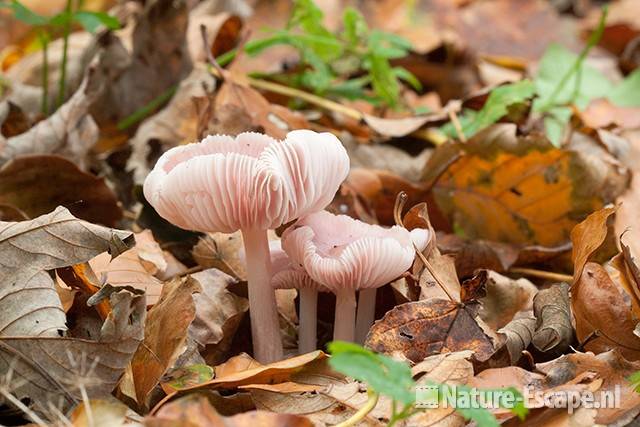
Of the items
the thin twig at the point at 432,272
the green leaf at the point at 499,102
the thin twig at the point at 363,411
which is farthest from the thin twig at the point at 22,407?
the green leaf at the point at 499,102

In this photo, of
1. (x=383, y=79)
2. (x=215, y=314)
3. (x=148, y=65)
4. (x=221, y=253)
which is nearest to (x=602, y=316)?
(x=215, y=314)

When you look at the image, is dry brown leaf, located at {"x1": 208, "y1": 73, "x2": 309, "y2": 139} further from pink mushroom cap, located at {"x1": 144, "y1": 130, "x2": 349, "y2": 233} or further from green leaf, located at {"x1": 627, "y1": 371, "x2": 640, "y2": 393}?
green leaf, located at {"x1": 627, "y1": 371, "x2": 640, "y2": 393}

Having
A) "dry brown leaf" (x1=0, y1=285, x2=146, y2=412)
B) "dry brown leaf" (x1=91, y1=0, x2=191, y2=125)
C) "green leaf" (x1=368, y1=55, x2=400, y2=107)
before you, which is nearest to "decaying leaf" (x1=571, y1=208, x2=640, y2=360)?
"dry brown leaf" (x1=0, y1=285, x2=146, y2=412)

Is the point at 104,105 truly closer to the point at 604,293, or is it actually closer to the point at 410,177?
the point at 410,177

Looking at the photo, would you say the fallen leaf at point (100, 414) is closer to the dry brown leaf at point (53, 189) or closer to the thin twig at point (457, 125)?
the dry brown leaf at point (53, 189)

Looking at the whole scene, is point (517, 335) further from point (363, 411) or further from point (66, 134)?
point (66, 134)

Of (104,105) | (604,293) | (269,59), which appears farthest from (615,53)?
(604,293)
